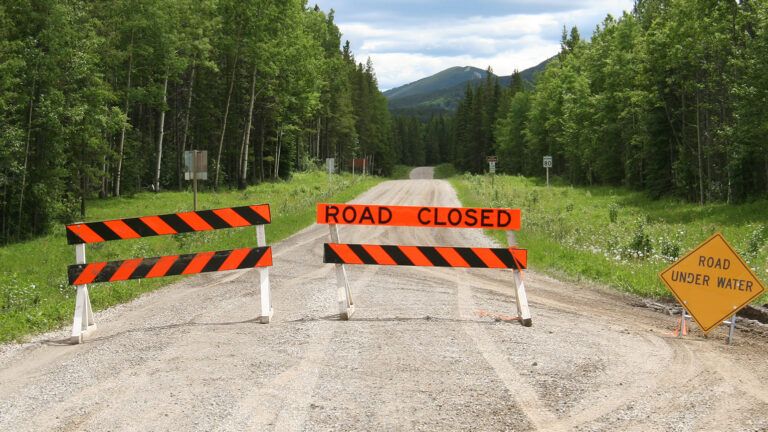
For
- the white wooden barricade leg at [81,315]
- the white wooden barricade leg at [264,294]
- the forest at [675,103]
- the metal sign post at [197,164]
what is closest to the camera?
the white wooden barricade leg at [81,315]

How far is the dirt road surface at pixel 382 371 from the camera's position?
4941mm

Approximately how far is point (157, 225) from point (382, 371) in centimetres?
364

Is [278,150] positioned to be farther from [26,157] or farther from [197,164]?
[197,164]

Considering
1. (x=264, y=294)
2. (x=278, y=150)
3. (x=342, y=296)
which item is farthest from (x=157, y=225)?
(x=278, y=150)

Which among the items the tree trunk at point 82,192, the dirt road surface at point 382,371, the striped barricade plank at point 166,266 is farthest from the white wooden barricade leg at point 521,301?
the tree trunk at point 82,192

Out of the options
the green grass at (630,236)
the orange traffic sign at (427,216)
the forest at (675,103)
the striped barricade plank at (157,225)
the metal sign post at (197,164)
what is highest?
the forest at (675,103)

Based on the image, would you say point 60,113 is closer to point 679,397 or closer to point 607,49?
point 679,397

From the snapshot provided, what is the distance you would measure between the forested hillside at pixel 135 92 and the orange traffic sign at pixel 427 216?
22.6 m

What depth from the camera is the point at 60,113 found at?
29125 mm

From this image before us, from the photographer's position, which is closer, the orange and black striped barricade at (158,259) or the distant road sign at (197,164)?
the orange and black striped barricade at (158,259)

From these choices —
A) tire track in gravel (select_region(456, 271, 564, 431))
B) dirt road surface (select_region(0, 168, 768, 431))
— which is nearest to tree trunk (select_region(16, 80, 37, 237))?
dirt road surface (select_region(0, 168, 768, 431))

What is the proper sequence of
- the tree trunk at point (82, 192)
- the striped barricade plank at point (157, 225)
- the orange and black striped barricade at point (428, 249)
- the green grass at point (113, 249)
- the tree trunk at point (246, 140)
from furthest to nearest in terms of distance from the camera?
1. the tree trunk at point (246, 140)
2. the tree trunk at point (82, 192)
3. the green grass at point (113, 249)
4. the orange and black striped barricade at point (428, 249)
5. the striped barricade plank at point (157, 225)

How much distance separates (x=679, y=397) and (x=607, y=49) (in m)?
55.3

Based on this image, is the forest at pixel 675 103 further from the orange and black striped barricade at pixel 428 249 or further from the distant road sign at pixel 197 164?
the orange and black striped barricade at pixel 428 249
